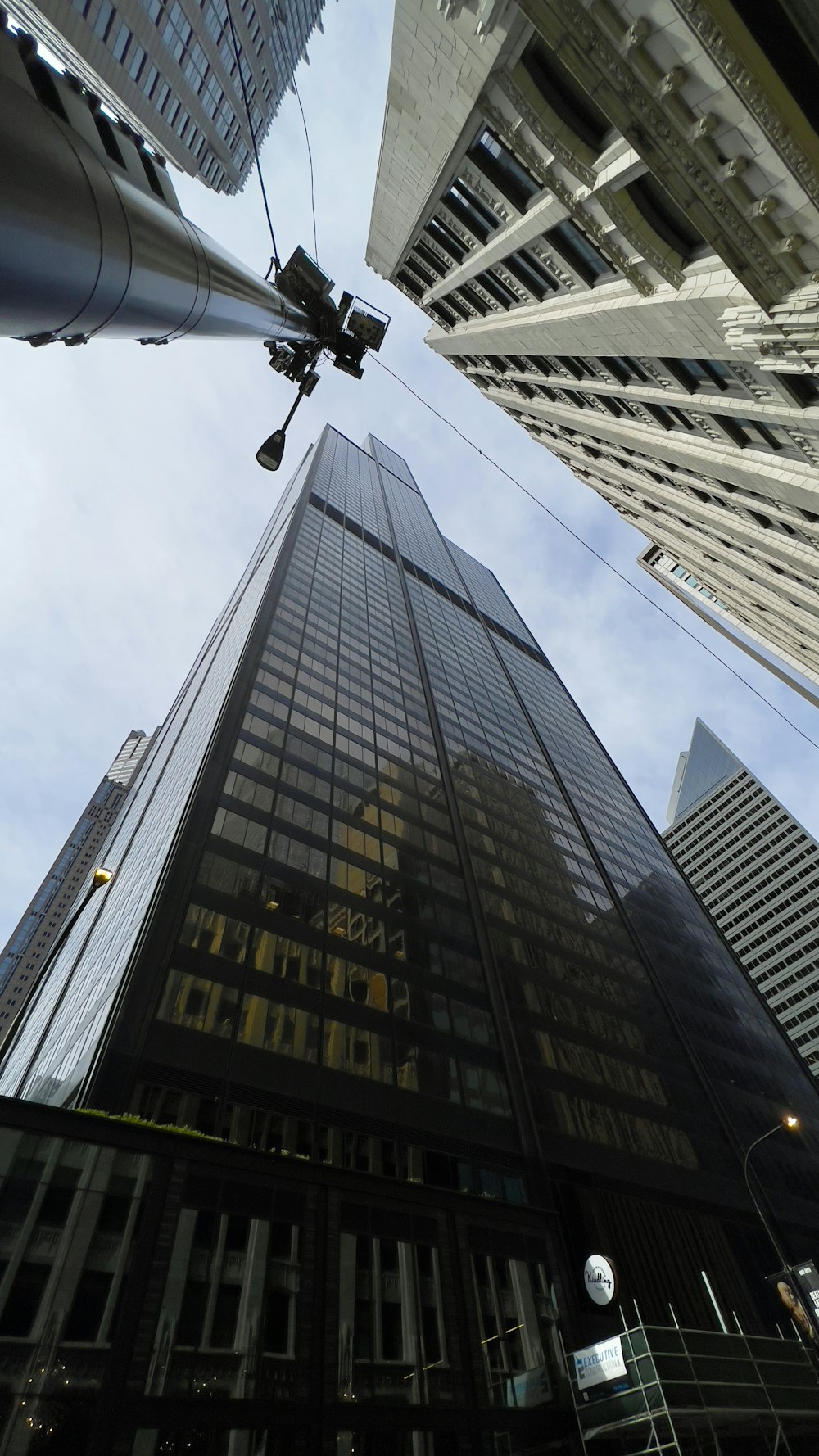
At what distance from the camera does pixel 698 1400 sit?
70.7 feet

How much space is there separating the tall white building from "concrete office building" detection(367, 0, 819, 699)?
8806 centimetres

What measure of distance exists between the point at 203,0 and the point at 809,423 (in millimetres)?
79338

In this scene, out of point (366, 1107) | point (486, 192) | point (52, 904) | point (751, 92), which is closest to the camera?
point (751, 92)

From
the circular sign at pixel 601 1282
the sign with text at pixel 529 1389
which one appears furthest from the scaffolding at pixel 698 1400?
the circular sign at pixel 601 1282

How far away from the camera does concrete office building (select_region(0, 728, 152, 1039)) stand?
151500 millimetres

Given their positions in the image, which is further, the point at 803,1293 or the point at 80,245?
the point at 803,1293

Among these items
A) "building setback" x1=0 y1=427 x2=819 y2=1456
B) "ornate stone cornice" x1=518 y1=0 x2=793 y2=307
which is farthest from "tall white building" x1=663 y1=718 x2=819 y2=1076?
"ornate stone cornice" x1=518 y1=0 x2=793 y2=307

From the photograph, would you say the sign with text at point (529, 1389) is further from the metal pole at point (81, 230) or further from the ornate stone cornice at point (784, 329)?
the ornate stone cornice at point (784, 329)

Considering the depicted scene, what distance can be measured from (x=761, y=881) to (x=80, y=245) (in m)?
153

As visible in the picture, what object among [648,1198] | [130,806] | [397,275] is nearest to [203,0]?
[397,275]

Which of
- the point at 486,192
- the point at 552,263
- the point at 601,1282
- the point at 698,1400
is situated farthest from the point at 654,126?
the point at 601,1282

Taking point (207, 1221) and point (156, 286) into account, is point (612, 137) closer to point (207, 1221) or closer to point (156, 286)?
point (156, 286)

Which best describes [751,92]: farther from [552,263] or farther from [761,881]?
[761,881]

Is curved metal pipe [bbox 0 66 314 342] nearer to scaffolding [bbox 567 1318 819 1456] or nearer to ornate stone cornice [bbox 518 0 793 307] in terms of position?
ornate stone cornice [bbox 518 0 793 307]
